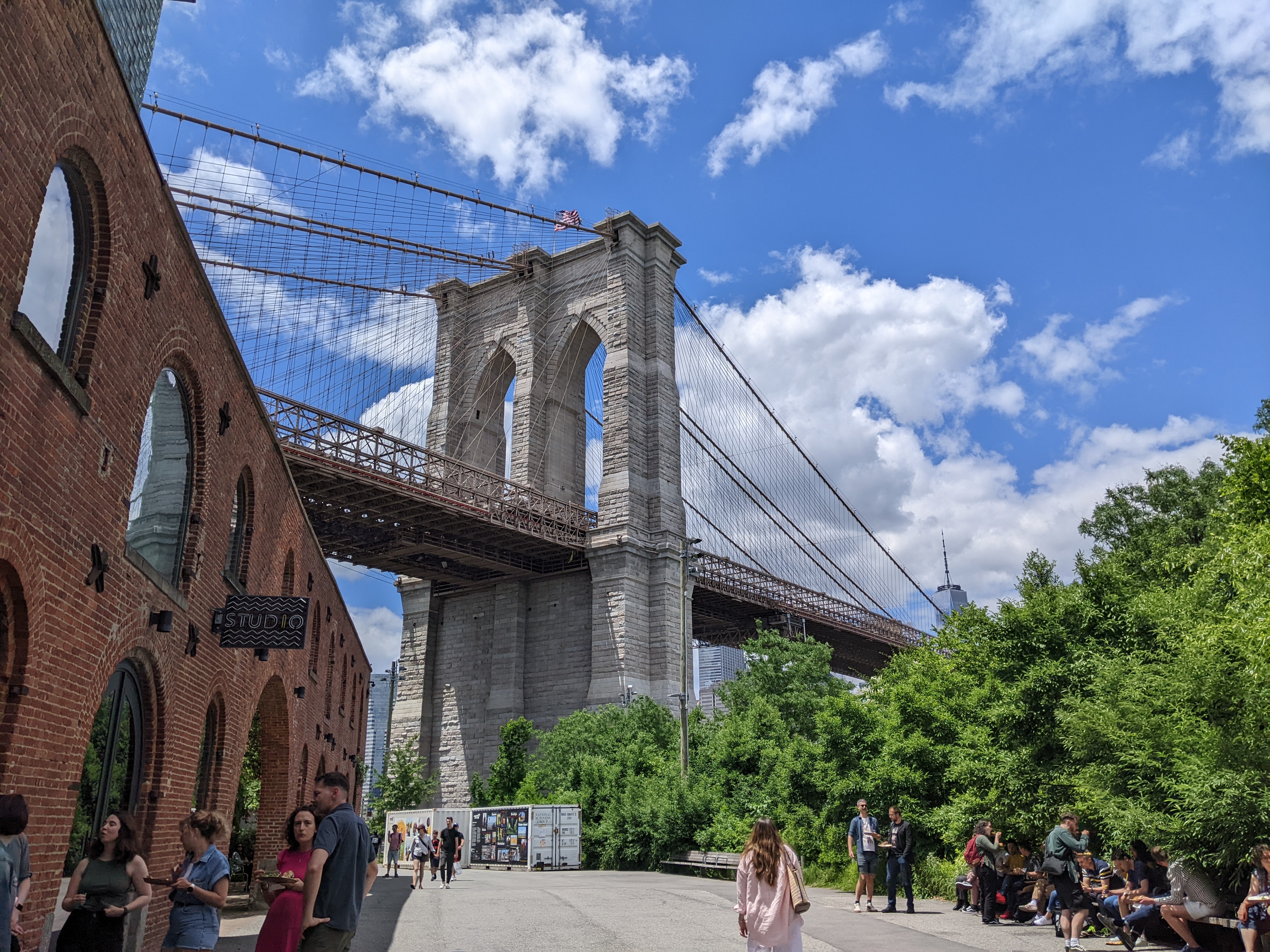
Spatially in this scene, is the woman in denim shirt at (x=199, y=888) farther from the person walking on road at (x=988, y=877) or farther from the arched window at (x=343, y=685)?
the arched window at (x=343, y=685)

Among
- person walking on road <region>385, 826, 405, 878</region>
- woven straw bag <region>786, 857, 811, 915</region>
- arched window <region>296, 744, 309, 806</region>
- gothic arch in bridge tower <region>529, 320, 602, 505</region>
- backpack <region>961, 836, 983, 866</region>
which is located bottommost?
person walking on road <region>385, 826, 405, 878</region>

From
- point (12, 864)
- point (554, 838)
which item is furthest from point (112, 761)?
point (554, 838)

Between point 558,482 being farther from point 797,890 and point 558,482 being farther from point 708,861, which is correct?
point 797,890

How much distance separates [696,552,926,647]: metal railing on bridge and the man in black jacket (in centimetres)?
2431

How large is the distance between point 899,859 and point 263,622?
856 centimetres

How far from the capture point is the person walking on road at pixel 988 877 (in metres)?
11.5

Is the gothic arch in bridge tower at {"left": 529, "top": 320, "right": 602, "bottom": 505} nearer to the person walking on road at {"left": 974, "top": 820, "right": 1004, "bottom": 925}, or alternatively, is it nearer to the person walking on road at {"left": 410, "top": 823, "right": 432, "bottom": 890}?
the person walking on road at {"left": 410, "top": 823, "right": 432, "bottom": 890}

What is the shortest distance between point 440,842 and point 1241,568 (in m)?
15.7

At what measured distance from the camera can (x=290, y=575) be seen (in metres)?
15.1

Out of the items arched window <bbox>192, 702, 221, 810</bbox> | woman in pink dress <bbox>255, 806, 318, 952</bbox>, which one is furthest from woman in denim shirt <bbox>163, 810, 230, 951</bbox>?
arched window <bbox>192, 702, 221, 810</bbox>

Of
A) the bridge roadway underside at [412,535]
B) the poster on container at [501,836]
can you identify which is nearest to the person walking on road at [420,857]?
the poster on container at [501,836]

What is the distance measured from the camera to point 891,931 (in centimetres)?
Answer: 1052

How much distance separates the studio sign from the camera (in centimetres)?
1088

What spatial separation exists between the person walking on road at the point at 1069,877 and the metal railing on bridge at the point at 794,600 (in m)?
27.1
